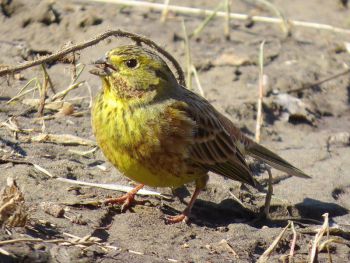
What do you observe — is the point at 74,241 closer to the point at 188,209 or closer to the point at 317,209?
the point at 188,209

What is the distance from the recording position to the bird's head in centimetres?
624

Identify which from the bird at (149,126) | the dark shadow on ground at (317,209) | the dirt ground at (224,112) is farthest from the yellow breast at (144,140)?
the dark shadow on ground at (317,209)

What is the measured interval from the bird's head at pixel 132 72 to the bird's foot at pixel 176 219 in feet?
2.97

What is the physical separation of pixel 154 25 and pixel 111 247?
15.7ft

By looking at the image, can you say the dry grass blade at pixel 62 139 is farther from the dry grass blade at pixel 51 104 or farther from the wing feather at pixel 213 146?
the wing feather at pixel 213 146

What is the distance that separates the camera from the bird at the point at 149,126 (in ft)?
20.0

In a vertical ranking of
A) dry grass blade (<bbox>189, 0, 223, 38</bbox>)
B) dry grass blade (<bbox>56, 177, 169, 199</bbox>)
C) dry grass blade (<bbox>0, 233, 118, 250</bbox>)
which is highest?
dry grass blade (<bbox>189, 0, 223, 38</bbox>)

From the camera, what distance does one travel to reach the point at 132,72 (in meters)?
6.29

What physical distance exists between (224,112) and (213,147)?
1.67 meters

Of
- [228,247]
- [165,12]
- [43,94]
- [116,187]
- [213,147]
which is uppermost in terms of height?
[165,12]

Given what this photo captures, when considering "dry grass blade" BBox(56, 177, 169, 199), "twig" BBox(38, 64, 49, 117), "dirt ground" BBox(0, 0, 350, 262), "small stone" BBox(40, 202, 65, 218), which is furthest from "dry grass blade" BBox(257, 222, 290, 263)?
"twig" BBox(38, 64, 49, 117)

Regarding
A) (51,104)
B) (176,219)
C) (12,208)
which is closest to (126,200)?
(176,219)

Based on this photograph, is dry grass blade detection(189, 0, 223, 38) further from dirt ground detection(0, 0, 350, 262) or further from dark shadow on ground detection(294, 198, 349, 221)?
dark shadow on ground detection(294, 198, 349, 221)

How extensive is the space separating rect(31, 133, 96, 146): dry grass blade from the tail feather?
4.46 feet
